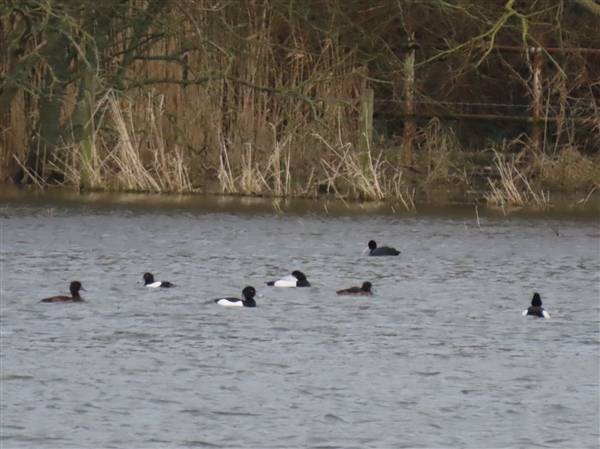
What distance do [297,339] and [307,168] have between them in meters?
13.7

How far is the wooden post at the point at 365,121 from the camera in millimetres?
24188

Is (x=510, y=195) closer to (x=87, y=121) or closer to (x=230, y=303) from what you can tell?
(x=87, y=121)

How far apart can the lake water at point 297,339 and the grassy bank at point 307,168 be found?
320 centimetres

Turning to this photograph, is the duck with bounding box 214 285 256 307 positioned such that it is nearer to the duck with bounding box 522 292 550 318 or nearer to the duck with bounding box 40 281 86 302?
the duck with bounding box 40 281 86 302

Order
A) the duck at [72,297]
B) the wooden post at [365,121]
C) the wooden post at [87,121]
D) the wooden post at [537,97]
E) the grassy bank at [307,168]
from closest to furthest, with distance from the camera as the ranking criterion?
the duck at [72,297] < the grassy bank at [307,168] < the wooden post at [87,121] < the wooden post at [365,121] < the wooden post at [537,97]

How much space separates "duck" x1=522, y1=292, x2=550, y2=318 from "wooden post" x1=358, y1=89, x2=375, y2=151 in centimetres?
1126

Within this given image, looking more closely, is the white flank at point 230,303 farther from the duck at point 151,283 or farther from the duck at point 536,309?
the duck at point 536,309

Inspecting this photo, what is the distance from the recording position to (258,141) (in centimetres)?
2544

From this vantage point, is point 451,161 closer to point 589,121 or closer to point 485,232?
point 589,121

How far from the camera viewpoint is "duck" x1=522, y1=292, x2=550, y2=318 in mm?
12477

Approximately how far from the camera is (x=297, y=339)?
1137cm

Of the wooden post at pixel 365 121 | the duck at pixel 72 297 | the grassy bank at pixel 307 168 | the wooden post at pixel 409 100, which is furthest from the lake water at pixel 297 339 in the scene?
the wooden post at pixel 409 100

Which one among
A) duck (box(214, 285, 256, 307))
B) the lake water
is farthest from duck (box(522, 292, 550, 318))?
duck (box(214, 285, 256, 307))

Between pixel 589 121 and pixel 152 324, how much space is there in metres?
15.9
